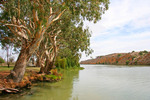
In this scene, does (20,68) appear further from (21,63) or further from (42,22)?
(42,22)

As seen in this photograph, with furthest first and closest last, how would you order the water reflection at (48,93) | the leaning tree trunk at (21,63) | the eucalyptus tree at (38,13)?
the leaning tree trunk at (21,63), the eucalyptus tree at (38,13), the water reflection at (48,93)

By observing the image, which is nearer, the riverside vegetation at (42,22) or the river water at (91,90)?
the river water at (91,90)

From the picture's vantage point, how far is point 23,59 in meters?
9.33

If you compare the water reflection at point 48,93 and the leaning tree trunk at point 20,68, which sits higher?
the leaning tree trunk at point 20,68

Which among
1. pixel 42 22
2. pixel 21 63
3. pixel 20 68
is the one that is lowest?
pixel 20 68

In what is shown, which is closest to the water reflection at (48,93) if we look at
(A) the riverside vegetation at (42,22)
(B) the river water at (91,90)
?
(B) the river water at (91,90)

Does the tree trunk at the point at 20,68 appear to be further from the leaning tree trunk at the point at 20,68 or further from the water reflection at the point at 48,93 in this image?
the water reflection at the point at 48,93

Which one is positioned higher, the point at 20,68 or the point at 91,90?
the point at 20,68

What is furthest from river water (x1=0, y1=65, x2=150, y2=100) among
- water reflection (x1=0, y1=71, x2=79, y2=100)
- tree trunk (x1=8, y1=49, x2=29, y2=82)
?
tree trunk (x1=8, y1=49, x2=29, y2=82)

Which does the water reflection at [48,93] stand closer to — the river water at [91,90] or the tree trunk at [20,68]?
the river water at [91,90]

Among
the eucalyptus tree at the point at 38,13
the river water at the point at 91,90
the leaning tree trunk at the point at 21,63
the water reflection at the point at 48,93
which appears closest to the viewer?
the water reflection at the point at 48,93

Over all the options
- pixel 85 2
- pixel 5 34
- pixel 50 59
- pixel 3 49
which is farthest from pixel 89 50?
pixel 3 49

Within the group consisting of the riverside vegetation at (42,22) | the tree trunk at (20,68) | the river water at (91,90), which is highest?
the riverside vegetation at (42,22)

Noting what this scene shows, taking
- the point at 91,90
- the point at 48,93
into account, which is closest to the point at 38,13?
the point at 48,93
